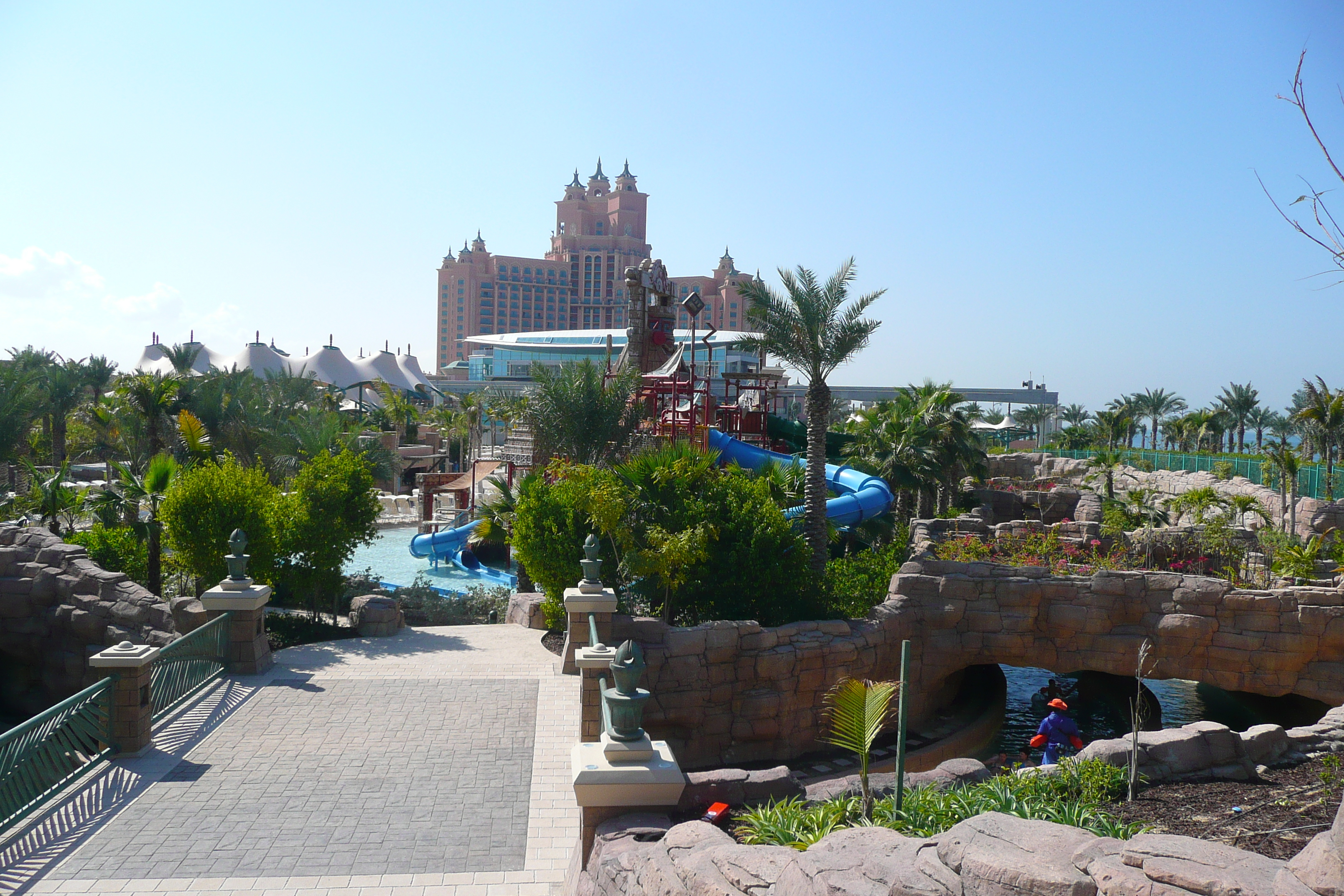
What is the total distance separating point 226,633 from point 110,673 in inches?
120

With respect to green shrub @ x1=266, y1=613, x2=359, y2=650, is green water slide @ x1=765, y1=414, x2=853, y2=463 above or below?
above

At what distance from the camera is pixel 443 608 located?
18594 mm

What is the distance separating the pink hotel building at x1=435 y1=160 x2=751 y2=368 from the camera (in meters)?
163

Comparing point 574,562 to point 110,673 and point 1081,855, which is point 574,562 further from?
point 1081,855

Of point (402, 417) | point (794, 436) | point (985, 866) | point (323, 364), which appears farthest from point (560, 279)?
point (985, 866)

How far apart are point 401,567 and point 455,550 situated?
7.72 feet

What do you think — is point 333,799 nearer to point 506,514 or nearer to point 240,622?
point 240,622

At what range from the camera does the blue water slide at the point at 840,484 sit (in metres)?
21.5

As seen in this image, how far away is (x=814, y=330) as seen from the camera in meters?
17.6

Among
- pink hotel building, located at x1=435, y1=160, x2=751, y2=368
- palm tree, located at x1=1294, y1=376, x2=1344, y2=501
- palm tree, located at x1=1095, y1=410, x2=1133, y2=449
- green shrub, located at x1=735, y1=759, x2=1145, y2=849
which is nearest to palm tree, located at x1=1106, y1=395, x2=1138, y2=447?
palm tree, located at x1=1095, y1=410, x2=1133, y2=449

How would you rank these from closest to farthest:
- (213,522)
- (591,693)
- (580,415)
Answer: (591,693)
(213,522)
(580,415)

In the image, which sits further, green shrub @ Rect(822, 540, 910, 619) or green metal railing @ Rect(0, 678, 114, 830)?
green shrub @ Rect(822, 540, 910, 619)

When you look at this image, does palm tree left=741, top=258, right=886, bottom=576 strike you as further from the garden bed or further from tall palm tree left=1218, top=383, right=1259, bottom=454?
tall palm tree left=1218, top=383, right=1259, bottom=454

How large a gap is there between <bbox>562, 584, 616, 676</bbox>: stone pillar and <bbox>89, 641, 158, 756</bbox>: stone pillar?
5091mm
